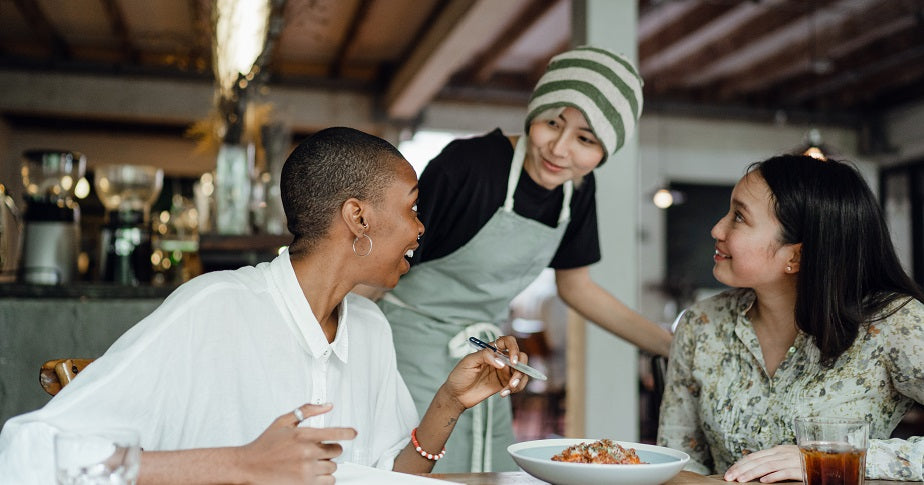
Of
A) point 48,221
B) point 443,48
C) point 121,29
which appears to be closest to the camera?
point 48,221

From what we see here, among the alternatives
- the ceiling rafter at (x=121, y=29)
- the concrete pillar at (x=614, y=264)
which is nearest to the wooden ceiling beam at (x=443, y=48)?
the concrete pillar at (x=614, y=264)

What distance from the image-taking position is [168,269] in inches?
158

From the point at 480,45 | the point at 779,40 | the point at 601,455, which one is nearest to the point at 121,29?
the point at 480,45

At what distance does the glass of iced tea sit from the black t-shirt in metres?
1.06

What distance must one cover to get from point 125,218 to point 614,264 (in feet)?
6.37

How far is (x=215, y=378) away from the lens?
137 cm

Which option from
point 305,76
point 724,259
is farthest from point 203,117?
point 724,259

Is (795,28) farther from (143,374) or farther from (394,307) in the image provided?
(143,374)

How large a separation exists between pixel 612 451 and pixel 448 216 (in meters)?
0.94

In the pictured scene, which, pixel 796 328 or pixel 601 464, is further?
pixel 796 328

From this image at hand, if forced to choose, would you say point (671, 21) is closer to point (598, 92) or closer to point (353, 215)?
point (598, 92)

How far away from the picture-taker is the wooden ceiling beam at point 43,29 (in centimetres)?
632

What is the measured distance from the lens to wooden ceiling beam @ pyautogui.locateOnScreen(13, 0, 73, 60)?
632 cm

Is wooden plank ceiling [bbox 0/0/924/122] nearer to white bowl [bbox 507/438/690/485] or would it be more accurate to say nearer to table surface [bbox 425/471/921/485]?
table surface [bbox 425/471/921/485]
